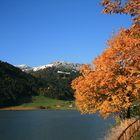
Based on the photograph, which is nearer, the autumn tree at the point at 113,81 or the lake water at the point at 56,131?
the autumn tree at the point at 113,81

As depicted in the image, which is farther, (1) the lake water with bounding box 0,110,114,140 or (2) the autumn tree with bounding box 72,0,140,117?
(1) the lake water with bounding box 0,110,114,140

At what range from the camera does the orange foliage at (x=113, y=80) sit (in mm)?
39812

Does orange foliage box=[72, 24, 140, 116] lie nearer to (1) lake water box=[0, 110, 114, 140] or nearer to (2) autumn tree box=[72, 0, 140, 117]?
(2) autumn tree box=[72, 0, 140, 117]

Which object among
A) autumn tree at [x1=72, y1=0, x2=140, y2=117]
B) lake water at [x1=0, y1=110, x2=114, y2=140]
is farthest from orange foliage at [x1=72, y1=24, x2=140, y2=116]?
lake water at [x1=0, y1=110, x2=114, y2=140]

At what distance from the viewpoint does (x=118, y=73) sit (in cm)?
4159

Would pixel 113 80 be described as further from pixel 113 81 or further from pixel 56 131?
pixel 56 131

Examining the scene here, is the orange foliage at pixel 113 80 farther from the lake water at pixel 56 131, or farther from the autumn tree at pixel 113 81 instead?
the lake water at pixel 56 131

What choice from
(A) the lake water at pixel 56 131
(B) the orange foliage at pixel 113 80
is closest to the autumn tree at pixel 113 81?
(B) the orange foliage at pixel 113 80

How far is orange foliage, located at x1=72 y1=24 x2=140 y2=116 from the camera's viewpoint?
39.8m

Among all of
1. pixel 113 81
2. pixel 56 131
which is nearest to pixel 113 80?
pixel 113 81

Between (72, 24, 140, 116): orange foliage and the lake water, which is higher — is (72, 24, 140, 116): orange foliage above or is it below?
above

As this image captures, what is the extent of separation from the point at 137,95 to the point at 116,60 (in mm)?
4639

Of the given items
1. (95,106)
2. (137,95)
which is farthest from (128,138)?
(95,106)

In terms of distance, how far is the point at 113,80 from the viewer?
134 feet
